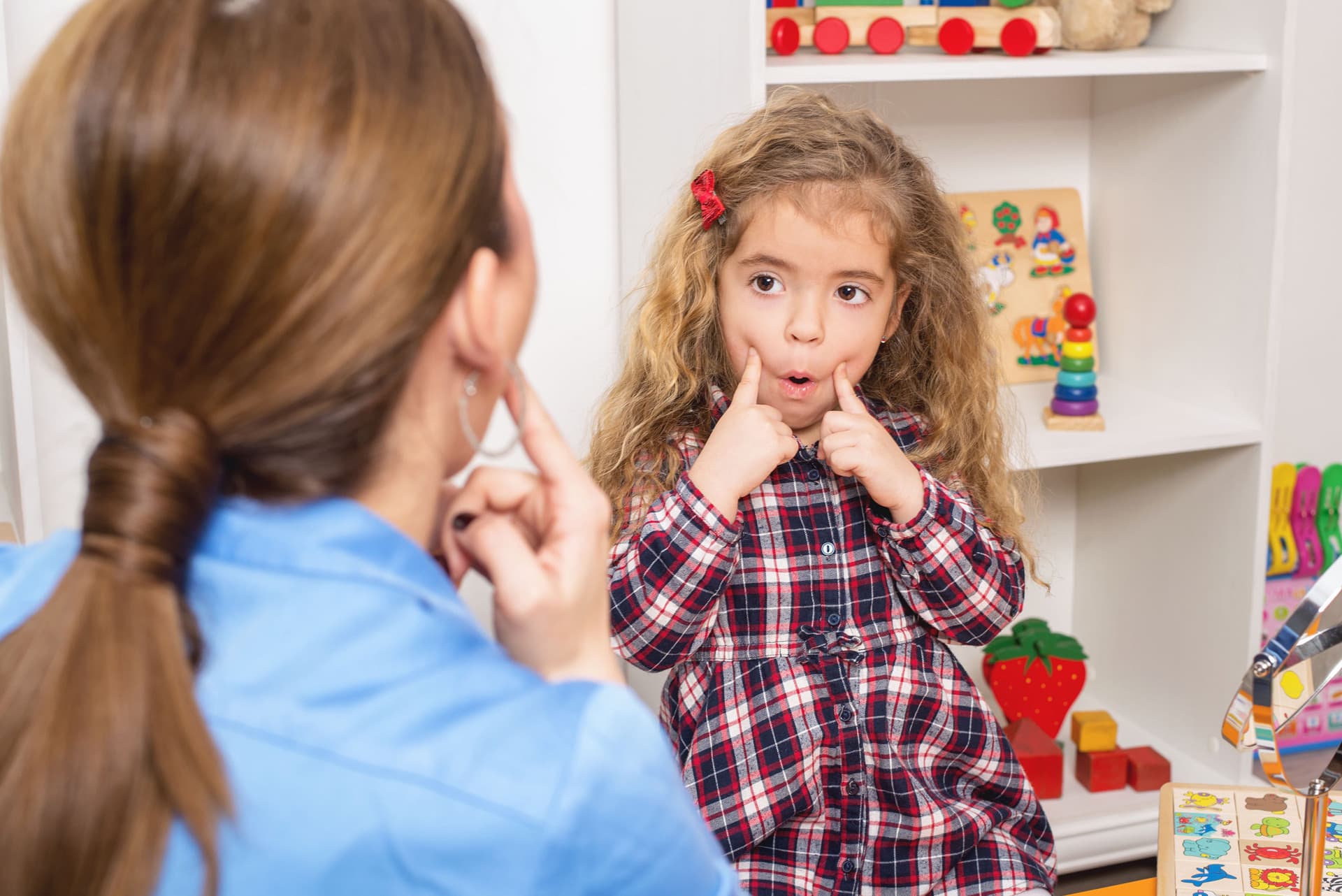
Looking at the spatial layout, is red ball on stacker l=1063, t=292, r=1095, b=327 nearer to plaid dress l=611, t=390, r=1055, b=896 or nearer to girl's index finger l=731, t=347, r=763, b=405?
plaid dress l=611, t=390, r=1055, b=896

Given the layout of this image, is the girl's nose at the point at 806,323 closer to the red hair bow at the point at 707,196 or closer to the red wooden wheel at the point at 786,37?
the red hair bow at the point at 707,196

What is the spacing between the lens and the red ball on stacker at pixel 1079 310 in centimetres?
170

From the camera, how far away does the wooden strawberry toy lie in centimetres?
171

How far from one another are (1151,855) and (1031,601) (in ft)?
1.34

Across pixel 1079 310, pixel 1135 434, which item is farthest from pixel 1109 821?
pixel 1079 310

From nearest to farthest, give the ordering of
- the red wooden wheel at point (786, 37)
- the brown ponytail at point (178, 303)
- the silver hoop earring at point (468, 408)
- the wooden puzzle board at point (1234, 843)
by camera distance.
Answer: the brown ponytail at point (178, 303), the silver hoop earring at point (468, 408), the wooden puzzle board at point (1234, 843), the red wooden wheel at point (786, 37)

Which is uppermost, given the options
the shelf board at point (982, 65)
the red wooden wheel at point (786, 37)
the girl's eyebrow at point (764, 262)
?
the red wooden wheel at point (786, 37)

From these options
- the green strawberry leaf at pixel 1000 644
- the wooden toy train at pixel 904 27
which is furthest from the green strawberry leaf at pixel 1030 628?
the wooden toy train at pixel 904 27

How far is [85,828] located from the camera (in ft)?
1.66

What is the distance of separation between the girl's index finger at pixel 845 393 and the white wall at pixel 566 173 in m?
0.55

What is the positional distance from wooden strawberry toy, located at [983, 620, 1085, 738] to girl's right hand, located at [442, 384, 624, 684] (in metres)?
1.12

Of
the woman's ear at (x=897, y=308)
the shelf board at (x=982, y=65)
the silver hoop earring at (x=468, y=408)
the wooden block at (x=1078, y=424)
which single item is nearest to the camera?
the silver hoop earring at (x=468, y=408)

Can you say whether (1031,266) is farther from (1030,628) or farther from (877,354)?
(877,354)

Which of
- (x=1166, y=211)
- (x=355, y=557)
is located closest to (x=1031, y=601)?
(x=1166, y=211)
